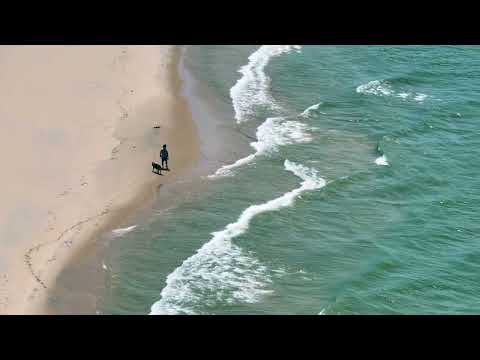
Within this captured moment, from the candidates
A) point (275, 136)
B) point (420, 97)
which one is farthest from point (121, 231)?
point (420, 97)

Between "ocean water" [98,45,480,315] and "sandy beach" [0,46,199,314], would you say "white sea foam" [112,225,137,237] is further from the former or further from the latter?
"sandy beach" [0,46,199,314]

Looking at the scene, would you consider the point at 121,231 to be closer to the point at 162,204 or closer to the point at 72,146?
the point at 162,204

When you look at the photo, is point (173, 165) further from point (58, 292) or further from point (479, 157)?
point (479, 157)

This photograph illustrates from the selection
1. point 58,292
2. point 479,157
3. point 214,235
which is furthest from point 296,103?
point 58,292

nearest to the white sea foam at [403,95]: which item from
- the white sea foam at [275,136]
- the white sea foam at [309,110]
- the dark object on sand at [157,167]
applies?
the white sea foam at [309,110]

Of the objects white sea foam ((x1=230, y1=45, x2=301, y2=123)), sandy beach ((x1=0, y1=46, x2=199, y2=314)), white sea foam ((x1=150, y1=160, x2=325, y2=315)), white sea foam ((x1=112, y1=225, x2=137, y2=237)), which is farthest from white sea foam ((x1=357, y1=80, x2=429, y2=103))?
white sea foam ((x1=112, y1=225, x2=137, y2=237))
